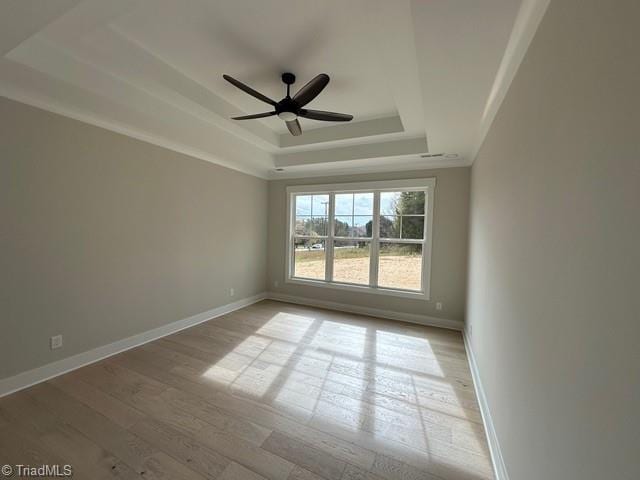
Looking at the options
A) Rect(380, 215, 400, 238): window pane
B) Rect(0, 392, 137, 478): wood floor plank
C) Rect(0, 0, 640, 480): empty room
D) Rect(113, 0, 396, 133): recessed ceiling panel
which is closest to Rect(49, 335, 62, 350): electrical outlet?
Rect(0, 0, 640, 480): empty room

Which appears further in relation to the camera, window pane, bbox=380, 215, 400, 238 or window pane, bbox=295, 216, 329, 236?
window pane, bbox=295, 216, 329, 236

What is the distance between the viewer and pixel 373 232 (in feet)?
14.3

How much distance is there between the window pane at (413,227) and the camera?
4.08 metres

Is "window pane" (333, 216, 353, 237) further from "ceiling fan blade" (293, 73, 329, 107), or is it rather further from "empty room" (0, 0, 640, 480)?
"ceiling fan blade" (293, 73, 329, 107)

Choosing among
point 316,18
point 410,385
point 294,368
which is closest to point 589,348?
point 410,385

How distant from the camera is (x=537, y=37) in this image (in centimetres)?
117

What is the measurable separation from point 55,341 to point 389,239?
13.5 ft

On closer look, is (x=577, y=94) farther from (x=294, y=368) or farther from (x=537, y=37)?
(x=294, y=368)

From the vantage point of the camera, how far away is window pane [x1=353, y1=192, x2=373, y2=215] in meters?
4.39

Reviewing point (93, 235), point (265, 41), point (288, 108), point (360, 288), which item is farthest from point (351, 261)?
point (93, 235)

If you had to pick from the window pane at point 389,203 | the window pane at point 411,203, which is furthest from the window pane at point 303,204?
the window pane at point 411,203

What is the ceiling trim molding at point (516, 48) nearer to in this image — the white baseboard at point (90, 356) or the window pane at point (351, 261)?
the window pane at point (351, 261)

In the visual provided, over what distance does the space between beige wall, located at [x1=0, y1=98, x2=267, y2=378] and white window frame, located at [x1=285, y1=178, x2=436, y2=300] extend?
1.36 meters

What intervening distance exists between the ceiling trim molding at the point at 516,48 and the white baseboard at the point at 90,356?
163 inches
